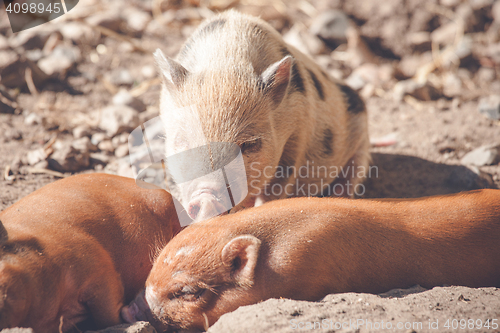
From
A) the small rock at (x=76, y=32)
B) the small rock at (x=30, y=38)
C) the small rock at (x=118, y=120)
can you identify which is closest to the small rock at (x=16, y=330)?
the small rock at (x=118, y=120)

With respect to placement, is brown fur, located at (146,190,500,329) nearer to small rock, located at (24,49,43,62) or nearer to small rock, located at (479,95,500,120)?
small rock, located at (479,95,500,120)

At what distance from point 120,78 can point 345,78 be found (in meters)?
3.30

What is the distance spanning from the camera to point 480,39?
21.3 ft

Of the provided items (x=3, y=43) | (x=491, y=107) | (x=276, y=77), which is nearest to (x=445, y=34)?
(x=491, y=107)

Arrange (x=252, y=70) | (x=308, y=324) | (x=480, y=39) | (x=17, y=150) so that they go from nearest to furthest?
(x=308, y=324)
(x=252, y=70)
(x=17, y=150)
(x=480, y=39)

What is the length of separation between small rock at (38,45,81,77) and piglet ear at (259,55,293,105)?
11.5ft

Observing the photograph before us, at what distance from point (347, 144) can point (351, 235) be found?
1.86 metres

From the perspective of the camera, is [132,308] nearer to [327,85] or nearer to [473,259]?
[473,259]

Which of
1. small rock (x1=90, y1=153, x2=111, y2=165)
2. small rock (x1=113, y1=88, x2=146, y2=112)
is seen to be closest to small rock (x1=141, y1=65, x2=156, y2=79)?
small rock (x1=113, y1=88, x2=146, y2=112)

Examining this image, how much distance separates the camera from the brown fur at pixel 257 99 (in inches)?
115

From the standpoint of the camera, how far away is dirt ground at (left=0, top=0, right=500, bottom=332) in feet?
7.61

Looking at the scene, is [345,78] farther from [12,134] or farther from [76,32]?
[12,134]

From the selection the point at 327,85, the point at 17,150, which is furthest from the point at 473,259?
the point at 17,150

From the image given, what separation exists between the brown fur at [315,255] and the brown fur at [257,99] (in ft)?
1.98
